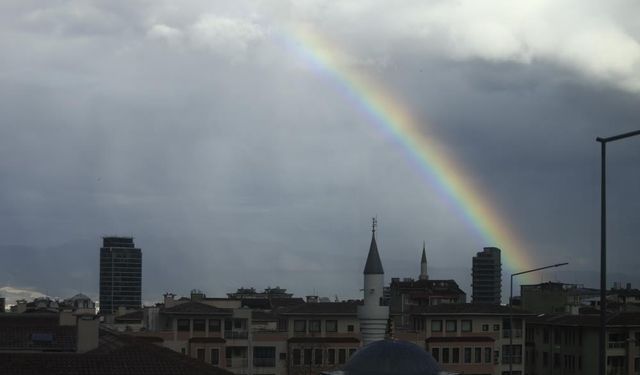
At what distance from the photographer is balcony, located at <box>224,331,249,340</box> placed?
8344 cm

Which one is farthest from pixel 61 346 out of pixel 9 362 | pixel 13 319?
pixel 13 319

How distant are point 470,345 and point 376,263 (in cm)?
1226

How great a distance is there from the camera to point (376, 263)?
9325 centimetres

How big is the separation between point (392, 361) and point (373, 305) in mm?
45476

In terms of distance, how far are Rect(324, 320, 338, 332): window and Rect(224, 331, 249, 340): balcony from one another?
7516mm

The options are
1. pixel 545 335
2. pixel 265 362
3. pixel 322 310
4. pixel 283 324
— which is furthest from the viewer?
pixel 545 335

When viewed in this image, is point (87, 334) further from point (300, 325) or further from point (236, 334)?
point (300, 325)

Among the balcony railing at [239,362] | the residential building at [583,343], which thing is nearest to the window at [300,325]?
the balcony railing at [239,362]

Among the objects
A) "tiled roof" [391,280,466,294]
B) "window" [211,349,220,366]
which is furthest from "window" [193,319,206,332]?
"tiled roof" [391,280,466,294]

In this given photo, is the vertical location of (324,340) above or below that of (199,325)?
below

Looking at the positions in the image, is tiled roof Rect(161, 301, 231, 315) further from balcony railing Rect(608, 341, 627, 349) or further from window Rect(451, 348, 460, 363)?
balcony railing Rect(608, 341, 627, 349)

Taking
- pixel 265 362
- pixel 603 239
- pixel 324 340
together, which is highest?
pixel 603 239

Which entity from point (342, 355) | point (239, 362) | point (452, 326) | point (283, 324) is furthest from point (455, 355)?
point (239, 362)

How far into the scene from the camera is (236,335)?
83562 millimetres
